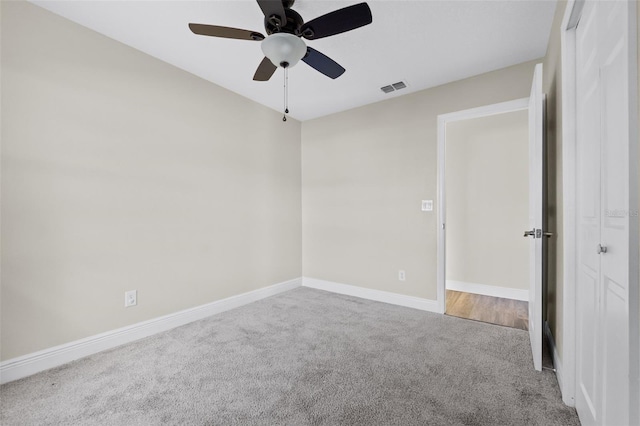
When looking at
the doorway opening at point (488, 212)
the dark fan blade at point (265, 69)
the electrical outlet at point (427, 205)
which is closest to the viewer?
the dark fan blade at point (265, 69)

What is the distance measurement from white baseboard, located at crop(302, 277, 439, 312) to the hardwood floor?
25 centimetres

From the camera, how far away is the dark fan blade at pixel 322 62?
77.5 inches

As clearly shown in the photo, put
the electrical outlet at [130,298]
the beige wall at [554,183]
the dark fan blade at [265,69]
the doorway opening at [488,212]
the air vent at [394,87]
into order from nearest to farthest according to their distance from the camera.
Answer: the beige wall at [554,183]
the dark fan blade at [265,69]
the electrical outlet at [130,298]
the air vent at [394,87]
the doorway opening at [488,212]

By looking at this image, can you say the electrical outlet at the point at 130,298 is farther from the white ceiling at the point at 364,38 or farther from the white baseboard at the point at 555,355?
the white baseboard at the point at 555,355

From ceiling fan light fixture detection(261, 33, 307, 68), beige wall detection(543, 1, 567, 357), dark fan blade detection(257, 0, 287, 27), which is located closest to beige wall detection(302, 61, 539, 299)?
beige wall detection(543, 1, 567, 357)

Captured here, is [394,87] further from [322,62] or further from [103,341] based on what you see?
[103,341]

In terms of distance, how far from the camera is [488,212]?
3926 mm

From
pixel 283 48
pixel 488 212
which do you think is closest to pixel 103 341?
pixel 283 48

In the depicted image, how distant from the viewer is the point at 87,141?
2.26 m

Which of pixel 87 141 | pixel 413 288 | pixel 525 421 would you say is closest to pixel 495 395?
pixel 525 421

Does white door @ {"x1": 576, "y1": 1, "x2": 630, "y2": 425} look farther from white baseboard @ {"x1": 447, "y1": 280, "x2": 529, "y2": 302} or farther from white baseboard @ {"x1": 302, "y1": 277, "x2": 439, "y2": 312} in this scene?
white baseboard @ {"x1": 447, "y1": 280, "x2": 529, "y2": 302}

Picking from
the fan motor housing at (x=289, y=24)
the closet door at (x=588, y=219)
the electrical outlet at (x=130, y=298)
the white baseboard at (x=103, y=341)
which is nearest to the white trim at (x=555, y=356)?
the closet door at (x=588, y=219)

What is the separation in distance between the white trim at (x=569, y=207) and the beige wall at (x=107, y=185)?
9.86ft

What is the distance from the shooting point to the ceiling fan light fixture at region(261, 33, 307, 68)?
1.72 metres
